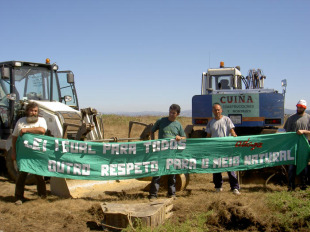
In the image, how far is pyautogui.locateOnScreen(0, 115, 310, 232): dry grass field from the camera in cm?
540

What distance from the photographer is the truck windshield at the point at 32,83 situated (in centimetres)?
932

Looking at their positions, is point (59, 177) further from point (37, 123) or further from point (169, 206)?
point (169, 206)

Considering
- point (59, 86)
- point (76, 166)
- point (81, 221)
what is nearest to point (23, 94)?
point (59, 86)

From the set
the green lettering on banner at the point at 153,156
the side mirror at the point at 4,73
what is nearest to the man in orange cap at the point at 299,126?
the green lettering on banner at the point at 153,156

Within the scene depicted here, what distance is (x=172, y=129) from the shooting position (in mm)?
7047

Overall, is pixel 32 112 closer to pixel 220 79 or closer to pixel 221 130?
pixel 221 130

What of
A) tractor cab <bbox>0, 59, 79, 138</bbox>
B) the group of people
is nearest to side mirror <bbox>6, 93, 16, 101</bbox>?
tractor cab <bbox>0, 59, 79, 138</bbox>

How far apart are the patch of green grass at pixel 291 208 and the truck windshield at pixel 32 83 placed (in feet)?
20.6

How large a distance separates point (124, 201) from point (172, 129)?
1608 mm

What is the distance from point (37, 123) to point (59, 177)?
1.14 metres

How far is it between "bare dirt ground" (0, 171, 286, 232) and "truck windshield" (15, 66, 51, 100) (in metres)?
2.78

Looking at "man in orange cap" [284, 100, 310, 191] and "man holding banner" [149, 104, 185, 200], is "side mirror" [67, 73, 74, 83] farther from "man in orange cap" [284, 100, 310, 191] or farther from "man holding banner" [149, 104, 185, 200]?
"man in orange cap" [284, 100, 310, 191]

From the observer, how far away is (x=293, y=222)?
5371 mm

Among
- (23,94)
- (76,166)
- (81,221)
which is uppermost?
(23,94)
